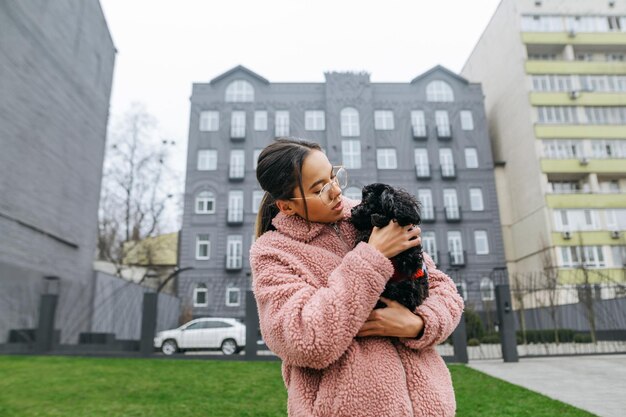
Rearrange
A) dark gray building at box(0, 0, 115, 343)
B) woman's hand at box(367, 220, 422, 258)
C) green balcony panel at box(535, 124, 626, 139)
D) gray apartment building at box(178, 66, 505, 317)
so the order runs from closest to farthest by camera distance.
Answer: woman's hand at box(367, 220, 422, 258)
dark gray building at box(0, 0, 115, 343)
green balcony panel at box(535, 124, 626, 139)
gray apartment building at box(178, 66, 505, 317)

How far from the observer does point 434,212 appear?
112 ft

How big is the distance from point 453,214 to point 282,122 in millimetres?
14873

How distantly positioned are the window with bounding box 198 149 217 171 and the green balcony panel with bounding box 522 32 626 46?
2594 centimetres

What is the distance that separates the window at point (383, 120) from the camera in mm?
35875

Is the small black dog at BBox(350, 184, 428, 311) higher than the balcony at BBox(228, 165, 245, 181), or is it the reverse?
the balcony at BBox(228, 165, 245, 181)

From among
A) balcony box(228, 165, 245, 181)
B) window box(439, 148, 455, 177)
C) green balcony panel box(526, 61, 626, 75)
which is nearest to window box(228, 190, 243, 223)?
balcony box(228, 165, 245, 181)

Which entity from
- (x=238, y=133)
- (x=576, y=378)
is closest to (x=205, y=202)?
(x=238, y=133)

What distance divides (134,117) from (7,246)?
773 inches

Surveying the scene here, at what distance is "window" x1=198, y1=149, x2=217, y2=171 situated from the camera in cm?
3466

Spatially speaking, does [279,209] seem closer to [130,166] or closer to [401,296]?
[401,296]

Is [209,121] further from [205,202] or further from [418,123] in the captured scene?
[418,123]

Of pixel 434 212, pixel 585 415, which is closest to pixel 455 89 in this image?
pixel 434 212

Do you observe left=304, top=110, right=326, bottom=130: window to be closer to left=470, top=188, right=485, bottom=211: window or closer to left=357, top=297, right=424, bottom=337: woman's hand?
left=470, top=188, right=485, bottom=211: window

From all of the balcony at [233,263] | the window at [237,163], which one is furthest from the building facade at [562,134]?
the window at [237,163]
